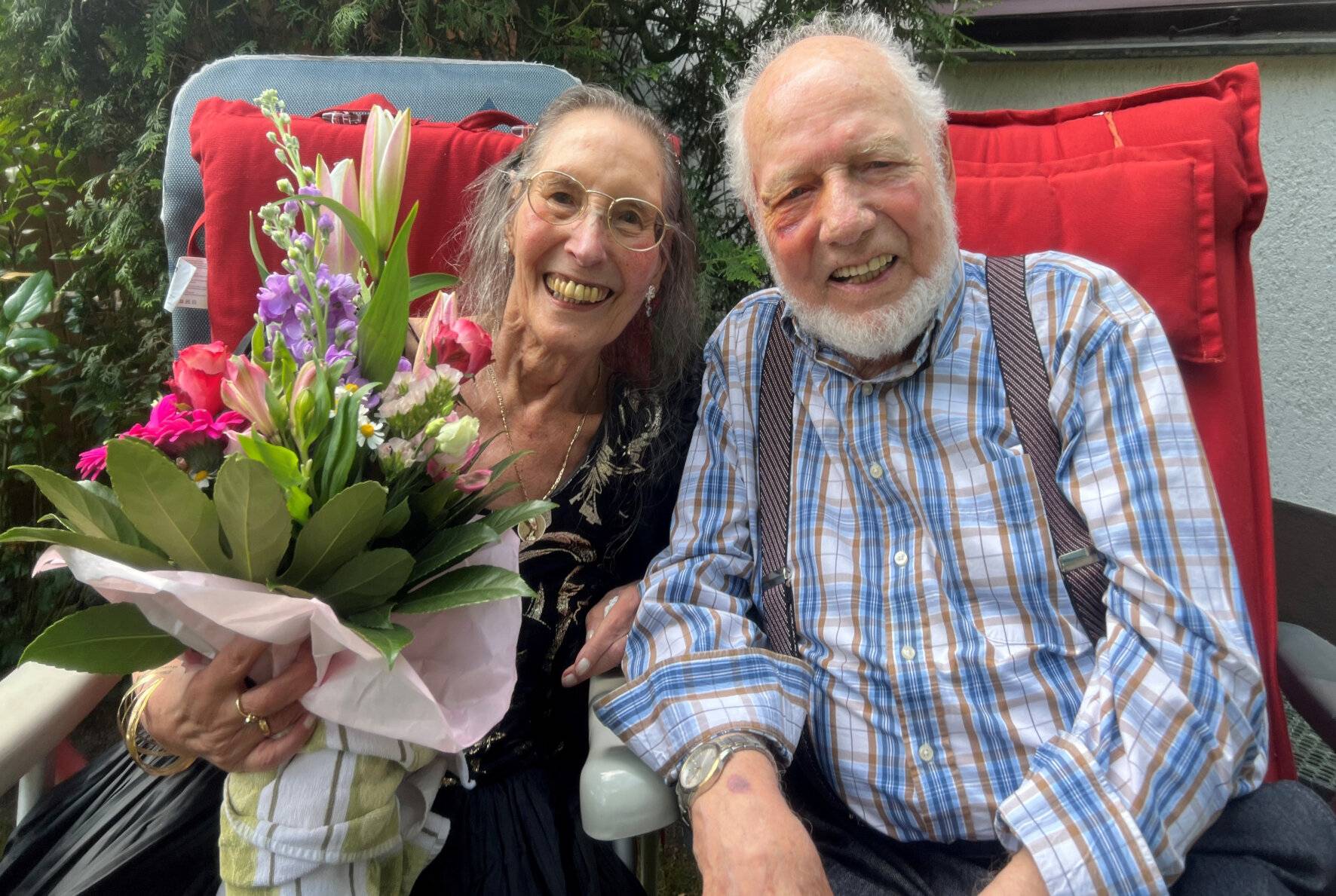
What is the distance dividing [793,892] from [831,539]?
0.54 metres

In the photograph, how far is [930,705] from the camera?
4.11ft

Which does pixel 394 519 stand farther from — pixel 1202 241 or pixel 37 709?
pixel 1202 241

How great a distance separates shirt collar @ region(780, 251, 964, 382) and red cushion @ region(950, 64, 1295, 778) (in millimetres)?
316

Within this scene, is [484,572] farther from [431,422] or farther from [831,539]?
[831,539]

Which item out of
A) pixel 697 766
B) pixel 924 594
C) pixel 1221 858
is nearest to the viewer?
pixel 1221 858

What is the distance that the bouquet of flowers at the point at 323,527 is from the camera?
81cm

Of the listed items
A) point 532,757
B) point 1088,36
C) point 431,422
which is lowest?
point 532,757

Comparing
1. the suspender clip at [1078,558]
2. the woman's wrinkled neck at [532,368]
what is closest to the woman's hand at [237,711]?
the woman's wrinkled neck at [532,368]

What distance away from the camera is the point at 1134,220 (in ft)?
4.91

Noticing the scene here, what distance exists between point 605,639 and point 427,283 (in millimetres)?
695

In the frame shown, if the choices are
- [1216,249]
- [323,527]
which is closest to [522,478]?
[323,527]

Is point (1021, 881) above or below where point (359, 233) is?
Result: below

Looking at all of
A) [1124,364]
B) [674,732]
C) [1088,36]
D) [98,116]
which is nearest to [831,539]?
[674,732]

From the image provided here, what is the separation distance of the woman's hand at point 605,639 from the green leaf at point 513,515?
48 centimetres
